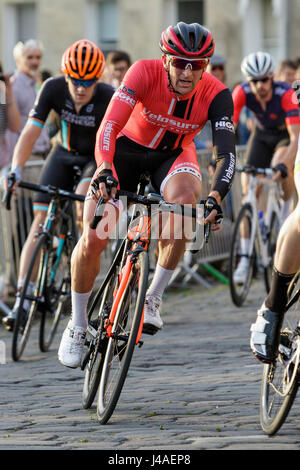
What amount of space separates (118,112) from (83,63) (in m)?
2.20

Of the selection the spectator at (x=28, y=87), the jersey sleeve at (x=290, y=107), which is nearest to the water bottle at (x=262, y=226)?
the jersey sleeve at (x=290, y=107)

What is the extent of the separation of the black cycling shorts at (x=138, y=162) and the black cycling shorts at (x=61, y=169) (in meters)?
1.87

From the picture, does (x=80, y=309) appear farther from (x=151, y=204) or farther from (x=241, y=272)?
(x=241, y=272)

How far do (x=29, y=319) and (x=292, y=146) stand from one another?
3771 mm

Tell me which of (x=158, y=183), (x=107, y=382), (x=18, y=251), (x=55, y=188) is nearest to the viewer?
(x=107, y=382)

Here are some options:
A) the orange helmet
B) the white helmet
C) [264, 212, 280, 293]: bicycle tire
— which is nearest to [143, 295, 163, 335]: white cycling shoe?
the orange helmet

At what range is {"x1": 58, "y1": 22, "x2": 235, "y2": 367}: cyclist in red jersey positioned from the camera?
6.36 meters

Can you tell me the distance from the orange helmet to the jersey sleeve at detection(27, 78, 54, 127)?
0.67 ft

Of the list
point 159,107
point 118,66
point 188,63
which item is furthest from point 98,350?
point 118,66

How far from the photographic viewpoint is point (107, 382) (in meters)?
6.16

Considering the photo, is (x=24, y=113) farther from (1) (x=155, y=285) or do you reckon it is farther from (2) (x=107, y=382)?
(2) (x=107, y=382)

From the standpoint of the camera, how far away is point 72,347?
22.1ft

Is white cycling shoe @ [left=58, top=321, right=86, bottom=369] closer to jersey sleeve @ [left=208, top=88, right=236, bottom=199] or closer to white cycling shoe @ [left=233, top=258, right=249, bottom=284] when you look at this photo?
jersey sleeve @ [left=208, top=88, right=236, bottom=199]
